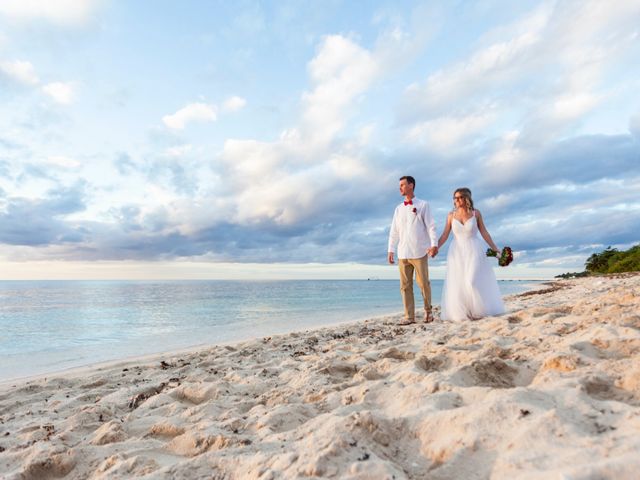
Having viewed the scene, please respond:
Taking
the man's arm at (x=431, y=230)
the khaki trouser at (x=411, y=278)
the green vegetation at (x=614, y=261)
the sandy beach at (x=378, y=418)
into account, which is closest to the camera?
the sandy beach at (x=378, y=418)

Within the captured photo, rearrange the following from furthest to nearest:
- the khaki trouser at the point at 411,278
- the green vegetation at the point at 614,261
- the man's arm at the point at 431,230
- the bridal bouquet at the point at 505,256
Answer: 1. the green vegetation at the point at 614,261
2. the khaki trouser at the point at 411,278
3. the man's arm at the point at 431,230
4. the bridal bouquet at the point at 505,256

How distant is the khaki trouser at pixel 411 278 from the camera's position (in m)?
7.13

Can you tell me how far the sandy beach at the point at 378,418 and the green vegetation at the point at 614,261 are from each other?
41265 millimetres

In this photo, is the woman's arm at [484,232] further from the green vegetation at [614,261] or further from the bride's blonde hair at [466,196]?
the green vegetation at [614,261]

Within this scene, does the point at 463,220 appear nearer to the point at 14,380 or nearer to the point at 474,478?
the point at 474,478

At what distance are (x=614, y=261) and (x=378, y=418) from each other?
55.9 meters

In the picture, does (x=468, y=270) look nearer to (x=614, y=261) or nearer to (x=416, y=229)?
(x=416, y=229)

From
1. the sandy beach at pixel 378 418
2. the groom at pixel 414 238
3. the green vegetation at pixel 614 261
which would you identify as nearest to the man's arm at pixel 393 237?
the groom at pixel 414 238

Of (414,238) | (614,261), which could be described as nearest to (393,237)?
(414,238)

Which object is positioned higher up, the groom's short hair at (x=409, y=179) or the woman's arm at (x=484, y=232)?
the groom's short hair at (x=409, y=179)

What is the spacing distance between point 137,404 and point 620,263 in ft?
166

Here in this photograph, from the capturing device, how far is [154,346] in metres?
8.21

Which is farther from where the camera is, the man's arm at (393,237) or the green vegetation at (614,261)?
the green vegetation at (614,261)

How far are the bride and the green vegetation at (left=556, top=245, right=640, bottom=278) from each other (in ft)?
123
